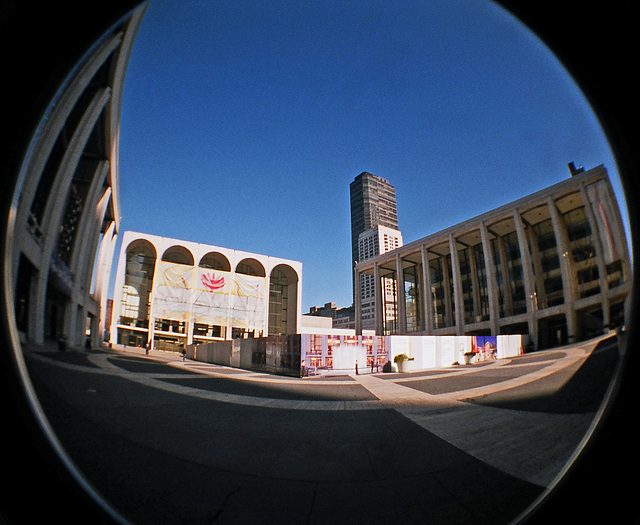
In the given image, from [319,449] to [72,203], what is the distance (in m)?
1.32

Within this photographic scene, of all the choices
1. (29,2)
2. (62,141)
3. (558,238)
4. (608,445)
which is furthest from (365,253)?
(29,2)

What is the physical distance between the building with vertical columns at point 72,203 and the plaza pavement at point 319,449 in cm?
16

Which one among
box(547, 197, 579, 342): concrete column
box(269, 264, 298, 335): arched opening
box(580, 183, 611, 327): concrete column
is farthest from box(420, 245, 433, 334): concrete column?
box(580, 183, 611, 327): concrete column

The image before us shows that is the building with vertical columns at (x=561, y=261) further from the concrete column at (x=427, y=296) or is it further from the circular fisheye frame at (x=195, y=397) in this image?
the concrete column at (x=427, y=296)

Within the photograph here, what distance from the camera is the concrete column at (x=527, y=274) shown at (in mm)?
1011

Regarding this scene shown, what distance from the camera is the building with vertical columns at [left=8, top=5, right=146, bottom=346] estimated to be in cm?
82

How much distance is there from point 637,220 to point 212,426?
4.79 feet

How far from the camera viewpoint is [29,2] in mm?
638

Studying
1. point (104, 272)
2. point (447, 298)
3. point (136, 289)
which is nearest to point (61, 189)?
point (104, 272)

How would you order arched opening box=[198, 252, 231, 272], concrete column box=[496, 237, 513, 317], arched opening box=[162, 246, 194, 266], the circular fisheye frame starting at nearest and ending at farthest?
the circular fisheye frame < concrete column box=[496, 237, 513, 317] < arched opening box=[162, 246, 194, 266] < arched opening box=[198, 252, 231, 272]

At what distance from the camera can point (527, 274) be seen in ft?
3.74

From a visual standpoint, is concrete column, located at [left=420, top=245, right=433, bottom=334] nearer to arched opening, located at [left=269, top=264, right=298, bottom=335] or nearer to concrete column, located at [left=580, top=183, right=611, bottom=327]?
arched opening, located at [left=269, top=264, right=298, bottom=335]

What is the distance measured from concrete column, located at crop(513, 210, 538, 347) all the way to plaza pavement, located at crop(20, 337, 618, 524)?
0.12 m

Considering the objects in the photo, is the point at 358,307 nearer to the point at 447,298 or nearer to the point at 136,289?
the point at 447,298
